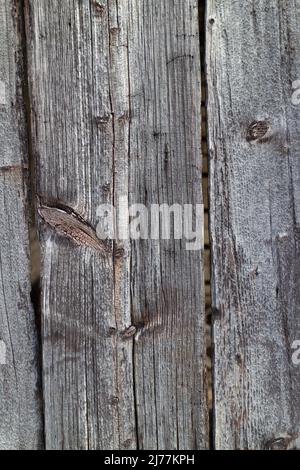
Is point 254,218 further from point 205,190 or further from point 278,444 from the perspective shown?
point 278,444

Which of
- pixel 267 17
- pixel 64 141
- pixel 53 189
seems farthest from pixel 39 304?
pixel 267 17

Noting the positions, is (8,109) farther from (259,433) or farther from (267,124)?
(259,433)

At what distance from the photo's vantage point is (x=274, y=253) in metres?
1.52

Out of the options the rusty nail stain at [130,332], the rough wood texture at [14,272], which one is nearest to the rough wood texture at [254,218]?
the rusty nail stain at [130,332]

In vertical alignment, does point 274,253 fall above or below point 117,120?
below

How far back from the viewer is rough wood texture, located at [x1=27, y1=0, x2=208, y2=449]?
1444 mm

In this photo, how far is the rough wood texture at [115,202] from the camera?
4.74 feet

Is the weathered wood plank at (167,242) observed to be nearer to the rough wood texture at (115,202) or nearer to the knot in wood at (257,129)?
the rough wood texture at (115,202)

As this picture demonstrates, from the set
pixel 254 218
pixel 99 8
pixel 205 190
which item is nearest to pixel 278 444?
pixel 254 218

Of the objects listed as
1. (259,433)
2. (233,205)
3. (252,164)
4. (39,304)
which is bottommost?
(259,433)

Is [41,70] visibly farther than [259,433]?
No

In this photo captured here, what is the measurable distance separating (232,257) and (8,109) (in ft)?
2.55

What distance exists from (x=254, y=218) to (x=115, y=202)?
1.35 feet

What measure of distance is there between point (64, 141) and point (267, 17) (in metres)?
0.68
